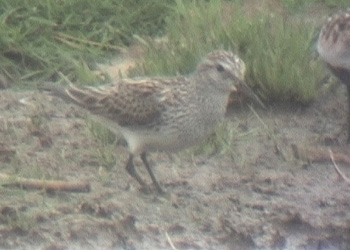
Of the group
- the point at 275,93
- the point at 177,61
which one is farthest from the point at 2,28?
the point at 275,93

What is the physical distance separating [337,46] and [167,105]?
1.29m

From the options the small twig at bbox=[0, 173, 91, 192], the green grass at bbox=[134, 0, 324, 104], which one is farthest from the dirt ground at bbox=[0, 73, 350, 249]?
the green grass at bbox=[134, 0, 324, 104]

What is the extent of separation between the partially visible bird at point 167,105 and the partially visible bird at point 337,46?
77cm

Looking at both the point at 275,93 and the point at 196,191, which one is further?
the point at 275,93

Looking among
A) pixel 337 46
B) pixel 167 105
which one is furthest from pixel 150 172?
pixel 337 46

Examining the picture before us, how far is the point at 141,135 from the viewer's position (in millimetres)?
8422

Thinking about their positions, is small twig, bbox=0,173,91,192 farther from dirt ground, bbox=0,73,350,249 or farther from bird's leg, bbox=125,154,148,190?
bird's leg, bbox=125,154,148,190

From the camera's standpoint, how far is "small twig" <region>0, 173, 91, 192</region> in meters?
8.44

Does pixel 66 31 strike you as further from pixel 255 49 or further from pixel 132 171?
pixel 132 171

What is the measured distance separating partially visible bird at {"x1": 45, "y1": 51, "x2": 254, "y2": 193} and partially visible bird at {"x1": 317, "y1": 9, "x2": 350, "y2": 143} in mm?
765

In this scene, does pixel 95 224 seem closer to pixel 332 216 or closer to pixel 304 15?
pixel 332 216

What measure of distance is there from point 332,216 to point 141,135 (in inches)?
46.7

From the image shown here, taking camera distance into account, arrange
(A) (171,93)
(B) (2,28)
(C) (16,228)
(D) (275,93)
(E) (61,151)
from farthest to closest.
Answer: (B) (2,28), (D) (275,93), (E) (61,151), (A) (171,93), (C) (16,228)

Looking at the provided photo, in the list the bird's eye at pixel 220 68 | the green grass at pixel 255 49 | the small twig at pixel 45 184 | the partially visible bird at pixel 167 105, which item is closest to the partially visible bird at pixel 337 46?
the green grass at pixel 255 49
